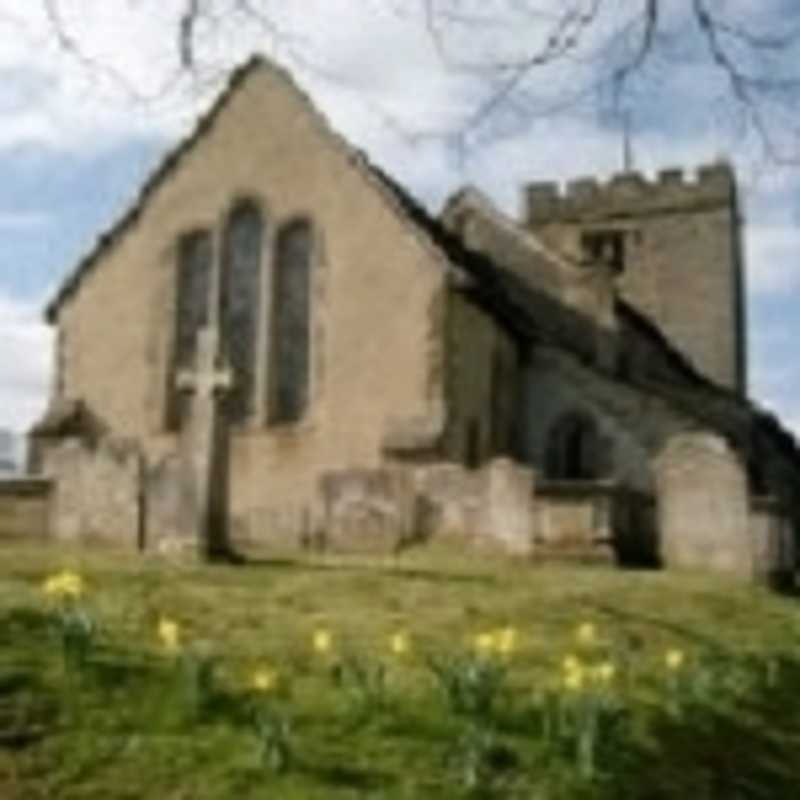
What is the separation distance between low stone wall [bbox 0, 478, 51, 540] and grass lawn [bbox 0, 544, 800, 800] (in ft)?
27.0

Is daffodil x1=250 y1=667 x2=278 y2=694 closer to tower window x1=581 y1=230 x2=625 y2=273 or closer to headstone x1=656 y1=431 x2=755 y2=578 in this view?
headstone x1=656 y1=431 x2=755 y2=578

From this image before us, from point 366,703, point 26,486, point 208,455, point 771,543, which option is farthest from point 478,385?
point 366,703

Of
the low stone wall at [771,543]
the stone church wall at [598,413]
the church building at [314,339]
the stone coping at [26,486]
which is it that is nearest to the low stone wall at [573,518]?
the low stone wall at [771,543]

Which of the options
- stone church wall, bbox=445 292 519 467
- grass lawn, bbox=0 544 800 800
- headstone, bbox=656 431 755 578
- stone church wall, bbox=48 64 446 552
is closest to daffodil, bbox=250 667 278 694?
grass lawn, bbox=0 544 800 800

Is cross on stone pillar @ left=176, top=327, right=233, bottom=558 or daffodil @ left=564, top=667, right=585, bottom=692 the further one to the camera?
cross on stone pillar @ left=176, top=327, right=233, bottom=558

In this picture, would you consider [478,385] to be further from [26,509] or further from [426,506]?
[26,509]

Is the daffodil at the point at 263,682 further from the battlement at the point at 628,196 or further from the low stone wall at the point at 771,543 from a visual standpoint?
the battlement at the point at 628,196

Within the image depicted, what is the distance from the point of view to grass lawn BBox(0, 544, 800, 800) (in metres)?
7.88

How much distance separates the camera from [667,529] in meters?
22.8

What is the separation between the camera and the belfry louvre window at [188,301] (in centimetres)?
3156

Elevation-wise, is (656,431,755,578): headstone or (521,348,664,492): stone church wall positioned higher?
(521,348,664,492): stone church wall

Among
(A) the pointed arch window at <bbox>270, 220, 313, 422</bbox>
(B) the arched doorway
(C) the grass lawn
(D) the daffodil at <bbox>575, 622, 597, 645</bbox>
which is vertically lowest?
(C) the grass lawn

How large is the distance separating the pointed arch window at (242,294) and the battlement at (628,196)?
1854cm

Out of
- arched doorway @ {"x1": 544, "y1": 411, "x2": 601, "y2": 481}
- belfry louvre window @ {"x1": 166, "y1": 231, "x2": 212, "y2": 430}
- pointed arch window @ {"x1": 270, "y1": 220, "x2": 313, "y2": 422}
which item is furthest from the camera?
arched doorway @ {"x1": 544, "y1": 411, "x2": 601, "y2": 481}
